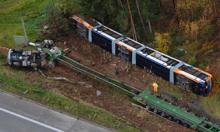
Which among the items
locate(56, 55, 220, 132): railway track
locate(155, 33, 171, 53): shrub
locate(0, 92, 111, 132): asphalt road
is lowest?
locate(56, 55, 220, 132): railway track

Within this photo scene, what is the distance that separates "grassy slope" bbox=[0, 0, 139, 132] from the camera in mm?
46000

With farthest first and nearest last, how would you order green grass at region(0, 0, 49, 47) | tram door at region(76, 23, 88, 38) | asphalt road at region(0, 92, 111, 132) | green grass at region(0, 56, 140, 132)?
green grass at region(0, 0, 49, 47) → tram door at region(76, 23, 88, 38) → green grass at region(0, 56, 140, 132) → asphalt road at region(0, 92, 111, 132)

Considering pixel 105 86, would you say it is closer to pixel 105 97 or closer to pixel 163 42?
pixel 105 97

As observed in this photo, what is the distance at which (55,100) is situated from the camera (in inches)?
1865

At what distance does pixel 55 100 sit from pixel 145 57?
1066 cm

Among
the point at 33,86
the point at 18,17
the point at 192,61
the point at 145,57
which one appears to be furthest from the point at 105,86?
the point at 18,17

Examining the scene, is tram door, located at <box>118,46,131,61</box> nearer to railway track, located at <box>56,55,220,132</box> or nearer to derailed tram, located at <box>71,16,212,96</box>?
derailed tram, located at <box>71,16,212,96</box>

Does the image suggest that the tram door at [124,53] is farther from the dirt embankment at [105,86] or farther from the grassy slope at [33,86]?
the grassy slope at [33,86]

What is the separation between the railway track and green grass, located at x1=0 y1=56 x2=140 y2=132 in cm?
403

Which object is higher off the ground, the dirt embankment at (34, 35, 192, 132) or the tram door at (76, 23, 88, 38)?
the tram door at (76, 23, 88, 38)

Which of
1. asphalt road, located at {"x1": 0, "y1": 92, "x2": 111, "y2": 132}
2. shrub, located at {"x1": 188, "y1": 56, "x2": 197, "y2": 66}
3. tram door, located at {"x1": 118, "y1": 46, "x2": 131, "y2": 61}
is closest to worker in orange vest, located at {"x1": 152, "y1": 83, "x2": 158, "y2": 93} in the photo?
shrub, located at {"x1": 188, "y1": 56, "x2": 197, "y2": 66}

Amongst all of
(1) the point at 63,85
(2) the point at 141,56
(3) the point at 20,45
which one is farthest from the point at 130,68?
(3) the point at 20,45

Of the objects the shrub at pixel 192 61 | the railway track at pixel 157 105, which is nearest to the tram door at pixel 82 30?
the railway track at pixel 157 105

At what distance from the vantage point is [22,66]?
52.0 meters
